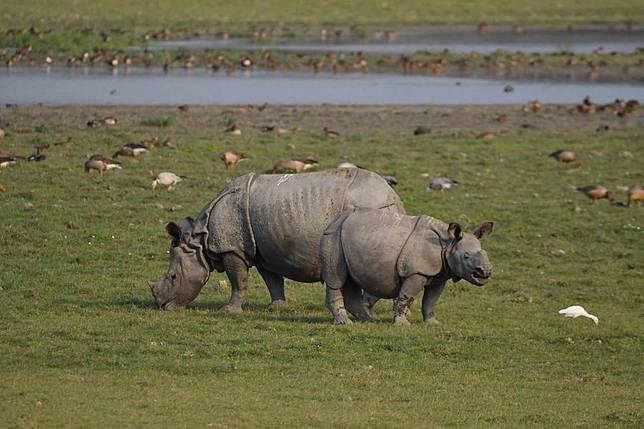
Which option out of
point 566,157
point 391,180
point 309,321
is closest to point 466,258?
point 309,321

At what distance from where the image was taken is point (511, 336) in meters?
12.6

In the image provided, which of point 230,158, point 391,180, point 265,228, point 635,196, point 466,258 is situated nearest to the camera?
point 466,258

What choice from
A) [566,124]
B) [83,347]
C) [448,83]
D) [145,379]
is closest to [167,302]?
[83,347]

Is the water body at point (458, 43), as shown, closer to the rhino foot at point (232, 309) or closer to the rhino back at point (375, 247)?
the rhino foot at point (232, 309)

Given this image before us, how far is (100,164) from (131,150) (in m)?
1.83

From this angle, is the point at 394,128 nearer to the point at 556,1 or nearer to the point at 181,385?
the point at 181,385

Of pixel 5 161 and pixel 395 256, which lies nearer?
pixel 395 256

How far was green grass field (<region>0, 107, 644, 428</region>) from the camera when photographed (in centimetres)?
987

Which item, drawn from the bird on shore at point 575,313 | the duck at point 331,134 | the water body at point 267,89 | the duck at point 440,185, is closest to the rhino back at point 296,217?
the bird on shore at point 575,313

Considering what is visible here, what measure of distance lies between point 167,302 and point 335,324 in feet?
5.85

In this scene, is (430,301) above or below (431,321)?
above

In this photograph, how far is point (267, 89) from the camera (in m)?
39.8

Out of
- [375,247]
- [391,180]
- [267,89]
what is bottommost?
Result: [267,89]

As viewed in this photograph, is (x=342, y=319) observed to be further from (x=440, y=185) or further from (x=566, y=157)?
(x=566, y=157)
